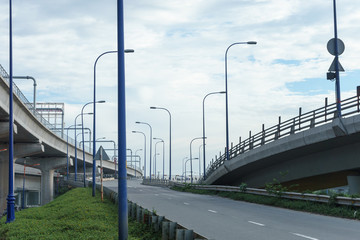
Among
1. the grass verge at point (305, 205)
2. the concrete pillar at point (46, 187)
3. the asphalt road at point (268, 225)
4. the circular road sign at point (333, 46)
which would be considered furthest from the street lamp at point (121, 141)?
the concrete pillar at point (46, 187)

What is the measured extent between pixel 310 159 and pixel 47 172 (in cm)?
5658

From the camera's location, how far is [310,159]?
31000 millimetres

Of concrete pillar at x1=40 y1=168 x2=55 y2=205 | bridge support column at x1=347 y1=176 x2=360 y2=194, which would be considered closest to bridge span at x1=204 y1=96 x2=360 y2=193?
bridge support column at x1=347 y1=176 x2=360 y2=194

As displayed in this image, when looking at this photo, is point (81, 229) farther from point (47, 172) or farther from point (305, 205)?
point (47, 172)

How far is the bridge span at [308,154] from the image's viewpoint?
85.2 feet

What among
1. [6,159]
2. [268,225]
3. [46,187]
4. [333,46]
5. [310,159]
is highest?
[333,46]

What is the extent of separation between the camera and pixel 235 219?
68.0 feet

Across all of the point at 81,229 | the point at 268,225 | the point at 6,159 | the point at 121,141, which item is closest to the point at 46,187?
the point at 6,159

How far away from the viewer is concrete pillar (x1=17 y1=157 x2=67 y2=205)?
7775 centimetres

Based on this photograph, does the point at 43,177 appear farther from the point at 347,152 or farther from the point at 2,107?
the point at 347,152

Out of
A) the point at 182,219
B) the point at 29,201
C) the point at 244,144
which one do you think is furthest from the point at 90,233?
the point at 29,201

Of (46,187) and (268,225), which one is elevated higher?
(268,225)

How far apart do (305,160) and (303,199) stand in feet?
18.8

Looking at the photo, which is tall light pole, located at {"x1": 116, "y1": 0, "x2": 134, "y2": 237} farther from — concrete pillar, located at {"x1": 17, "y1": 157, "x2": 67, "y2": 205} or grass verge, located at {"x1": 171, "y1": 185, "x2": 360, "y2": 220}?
concrete pillar, located at {"x1": 17, "y1": 157, "x2": 67, "y2": 205}
